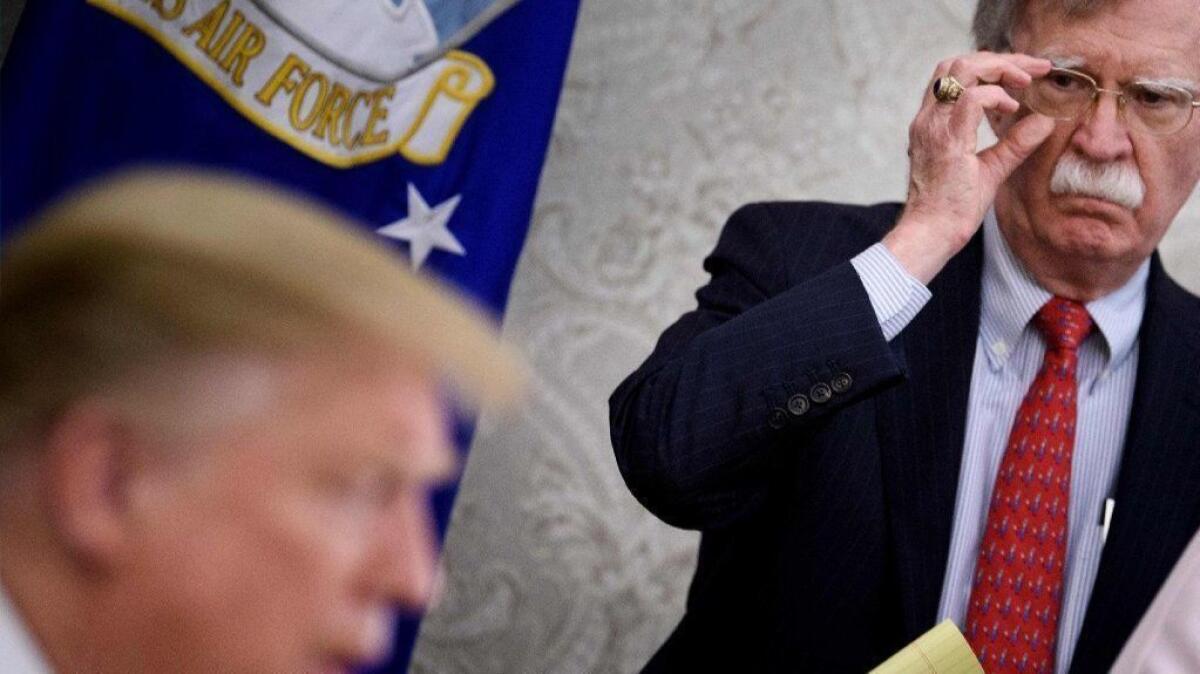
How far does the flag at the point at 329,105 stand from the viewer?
2.22 metres

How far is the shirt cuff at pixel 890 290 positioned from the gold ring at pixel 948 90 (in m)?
0.22

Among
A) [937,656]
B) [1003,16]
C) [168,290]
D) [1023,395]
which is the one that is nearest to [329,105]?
[1003,16]

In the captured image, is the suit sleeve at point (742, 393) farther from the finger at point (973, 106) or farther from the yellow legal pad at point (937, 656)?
the yellow legal pad at point (937, 656)

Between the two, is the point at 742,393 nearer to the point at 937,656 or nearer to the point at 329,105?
the point at 937,656

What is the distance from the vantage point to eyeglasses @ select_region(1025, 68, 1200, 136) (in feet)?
6.17

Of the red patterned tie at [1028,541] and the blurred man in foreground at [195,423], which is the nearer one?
the blurred man in foreground at [195,423]

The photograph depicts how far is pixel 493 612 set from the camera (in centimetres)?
280

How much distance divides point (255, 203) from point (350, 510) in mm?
97

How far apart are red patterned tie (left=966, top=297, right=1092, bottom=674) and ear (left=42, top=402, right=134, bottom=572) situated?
4.66 feet

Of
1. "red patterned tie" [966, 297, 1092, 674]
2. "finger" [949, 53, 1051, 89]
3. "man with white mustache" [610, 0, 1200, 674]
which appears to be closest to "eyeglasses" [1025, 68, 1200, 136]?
"man with white mustache" [610, 0, 1200, 674]

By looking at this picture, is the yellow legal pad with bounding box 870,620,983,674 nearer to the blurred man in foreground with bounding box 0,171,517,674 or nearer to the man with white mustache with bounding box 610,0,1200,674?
the man with white mustache with bounding box 610,0,1200,674

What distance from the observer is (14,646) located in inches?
16.9

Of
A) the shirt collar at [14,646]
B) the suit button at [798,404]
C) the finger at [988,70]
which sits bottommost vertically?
the shirt collar at [14,646]

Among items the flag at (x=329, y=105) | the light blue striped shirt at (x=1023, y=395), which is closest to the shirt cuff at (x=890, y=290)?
the light blue striped shirt at (x=1023, y=395)
